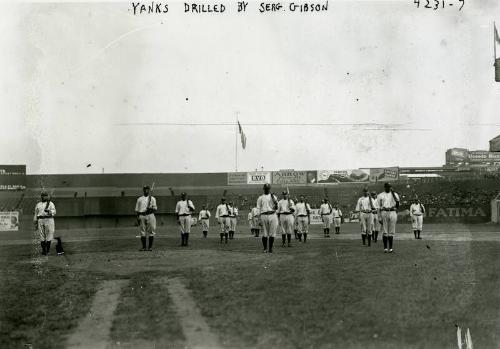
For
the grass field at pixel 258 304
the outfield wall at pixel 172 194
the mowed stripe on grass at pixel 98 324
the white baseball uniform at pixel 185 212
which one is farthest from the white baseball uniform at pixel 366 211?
the outfield wall at pixel 172 194

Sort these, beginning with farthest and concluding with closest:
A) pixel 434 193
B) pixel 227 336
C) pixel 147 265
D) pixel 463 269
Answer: pixel 434 193
pixel 147 265
pixel 463 269
pixel 227 336

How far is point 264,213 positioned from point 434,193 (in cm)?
3463

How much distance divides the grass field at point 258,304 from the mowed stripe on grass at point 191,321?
0.02 metres

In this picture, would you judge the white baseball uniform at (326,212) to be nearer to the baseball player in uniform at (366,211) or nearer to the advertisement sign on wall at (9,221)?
the baseball player in uniform at (366,211)

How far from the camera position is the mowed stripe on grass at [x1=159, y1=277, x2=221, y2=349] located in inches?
227

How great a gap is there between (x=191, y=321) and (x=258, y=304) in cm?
117

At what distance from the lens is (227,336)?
591cm

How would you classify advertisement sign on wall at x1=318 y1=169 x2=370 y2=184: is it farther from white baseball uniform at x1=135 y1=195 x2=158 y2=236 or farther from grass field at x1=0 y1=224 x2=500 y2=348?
grass field at x1=0 y1=224 x2=500 y2=348

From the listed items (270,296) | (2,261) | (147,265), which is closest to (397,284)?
(270,296)

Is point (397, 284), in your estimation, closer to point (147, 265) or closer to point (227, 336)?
point (227, 336)

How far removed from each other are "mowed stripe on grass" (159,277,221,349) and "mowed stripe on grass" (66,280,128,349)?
0.89 meters

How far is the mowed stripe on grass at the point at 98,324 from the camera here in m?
5.90

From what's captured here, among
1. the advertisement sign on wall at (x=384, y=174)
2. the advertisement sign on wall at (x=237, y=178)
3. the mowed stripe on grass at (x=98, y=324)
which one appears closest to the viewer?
the mowed stripe on grass at (x=98, y=324)

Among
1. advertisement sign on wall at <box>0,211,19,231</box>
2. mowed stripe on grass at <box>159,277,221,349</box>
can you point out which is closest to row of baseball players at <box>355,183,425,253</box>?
mowed stripe on grass at <box>159,277,221,349</box>
